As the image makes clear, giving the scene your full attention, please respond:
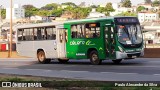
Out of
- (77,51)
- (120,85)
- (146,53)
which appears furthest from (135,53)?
(120,85)

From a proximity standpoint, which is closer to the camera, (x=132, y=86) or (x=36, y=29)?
(x=132, y=86)

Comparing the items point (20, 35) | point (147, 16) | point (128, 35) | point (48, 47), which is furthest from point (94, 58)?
point (147, 16)

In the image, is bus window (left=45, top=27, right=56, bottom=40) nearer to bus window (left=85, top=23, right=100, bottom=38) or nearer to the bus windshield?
bus window (left=85, top=23, right=100, bottom=38)

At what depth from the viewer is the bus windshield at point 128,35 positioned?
83.9ft

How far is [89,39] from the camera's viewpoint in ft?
88.4

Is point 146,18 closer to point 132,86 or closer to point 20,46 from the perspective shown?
point 20,46

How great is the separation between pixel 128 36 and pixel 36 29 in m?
8.09

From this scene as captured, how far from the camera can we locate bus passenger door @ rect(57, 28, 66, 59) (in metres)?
29.2

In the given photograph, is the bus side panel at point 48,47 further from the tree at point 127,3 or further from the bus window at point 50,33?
the tree at point 127,3

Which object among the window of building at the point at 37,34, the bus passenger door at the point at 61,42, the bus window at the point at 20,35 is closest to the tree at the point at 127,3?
the bus window at the point at 20,35

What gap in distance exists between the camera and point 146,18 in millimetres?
162625

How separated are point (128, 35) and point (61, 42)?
543 cm

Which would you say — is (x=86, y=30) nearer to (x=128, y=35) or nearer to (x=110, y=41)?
(x=110, y=41)

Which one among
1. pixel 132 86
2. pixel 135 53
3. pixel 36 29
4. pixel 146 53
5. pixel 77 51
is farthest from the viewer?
pixel 146 53
